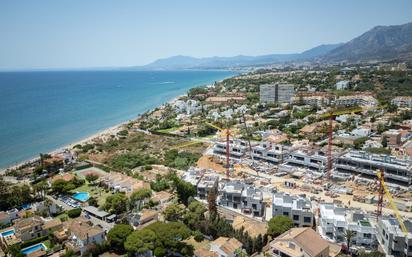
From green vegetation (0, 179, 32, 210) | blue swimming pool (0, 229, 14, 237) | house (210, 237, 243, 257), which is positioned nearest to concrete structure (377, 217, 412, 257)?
house (210, 237, 243, 257)

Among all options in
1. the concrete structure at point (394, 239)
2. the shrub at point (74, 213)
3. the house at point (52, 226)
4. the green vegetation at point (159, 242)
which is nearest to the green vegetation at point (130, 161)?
the shrub at point (74, 213)

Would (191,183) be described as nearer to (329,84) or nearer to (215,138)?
(215,138)

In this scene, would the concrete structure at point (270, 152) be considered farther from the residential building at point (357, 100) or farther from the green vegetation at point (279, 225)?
the residential building at point (357, 100)

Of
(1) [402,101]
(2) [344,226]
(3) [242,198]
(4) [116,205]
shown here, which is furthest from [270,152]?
(1) [402,101]

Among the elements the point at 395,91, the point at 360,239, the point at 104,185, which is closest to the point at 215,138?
the point at 104,185

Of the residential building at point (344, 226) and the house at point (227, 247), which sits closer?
the house at point (227, 247)

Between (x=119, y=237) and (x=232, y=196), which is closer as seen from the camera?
(x=119, y=237)

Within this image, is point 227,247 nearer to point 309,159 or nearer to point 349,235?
point 349,235
